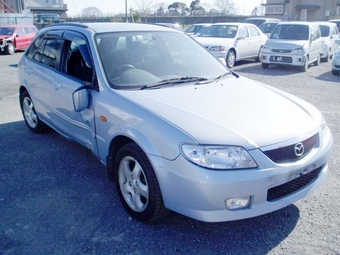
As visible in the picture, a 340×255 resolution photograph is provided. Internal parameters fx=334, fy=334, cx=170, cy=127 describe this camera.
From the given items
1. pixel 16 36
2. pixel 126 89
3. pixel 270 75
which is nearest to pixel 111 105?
pixel 126 89

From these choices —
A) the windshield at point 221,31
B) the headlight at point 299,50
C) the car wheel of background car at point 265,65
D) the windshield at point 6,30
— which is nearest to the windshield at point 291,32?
the headlight at point 299,50

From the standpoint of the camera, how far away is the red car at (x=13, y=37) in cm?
1784

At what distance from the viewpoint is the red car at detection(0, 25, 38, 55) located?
17844 mm

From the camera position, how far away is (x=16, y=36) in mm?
18469

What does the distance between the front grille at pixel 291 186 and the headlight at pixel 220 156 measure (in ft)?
1.09

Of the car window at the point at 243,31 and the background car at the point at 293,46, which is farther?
the car window at the point at 243,31

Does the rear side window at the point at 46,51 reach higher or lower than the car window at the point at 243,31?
lower

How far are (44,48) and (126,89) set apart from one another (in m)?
2.15

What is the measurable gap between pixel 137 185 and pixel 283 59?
34.3 feet

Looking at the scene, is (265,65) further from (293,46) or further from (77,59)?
(77,59)

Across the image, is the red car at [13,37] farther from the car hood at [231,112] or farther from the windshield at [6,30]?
the car hood at [231,112]

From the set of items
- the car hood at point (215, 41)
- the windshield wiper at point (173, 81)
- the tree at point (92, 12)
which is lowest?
the windshield wiper at point (173, 81)

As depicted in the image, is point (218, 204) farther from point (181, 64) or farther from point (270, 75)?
point (270, 75)

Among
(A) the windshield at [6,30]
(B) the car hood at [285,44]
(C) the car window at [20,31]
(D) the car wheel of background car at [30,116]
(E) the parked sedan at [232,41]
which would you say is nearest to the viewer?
(D) the car wheel of background car at [30,116]
